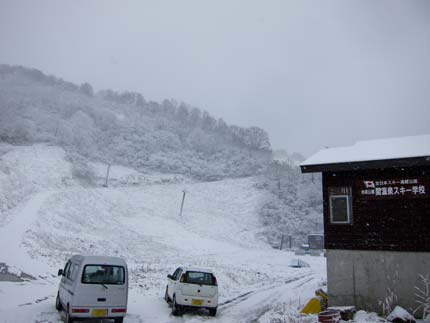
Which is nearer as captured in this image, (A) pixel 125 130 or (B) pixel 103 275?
(B) pixel 103 275

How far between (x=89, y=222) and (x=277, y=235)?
31511mm

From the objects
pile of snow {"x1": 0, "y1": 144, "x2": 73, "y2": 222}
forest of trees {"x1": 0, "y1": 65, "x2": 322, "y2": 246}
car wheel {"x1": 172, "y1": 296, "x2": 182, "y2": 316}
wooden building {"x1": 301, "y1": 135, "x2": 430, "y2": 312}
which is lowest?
car wheel {"x1": 172, "y1": 296, "x2": 182, "y2": 316}

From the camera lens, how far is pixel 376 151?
1373cm

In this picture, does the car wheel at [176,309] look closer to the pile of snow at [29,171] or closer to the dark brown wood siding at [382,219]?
the dark brown wood siding at [382,219]

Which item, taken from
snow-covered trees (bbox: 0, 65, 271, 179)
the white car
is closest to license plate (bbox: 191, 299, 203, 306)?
the white car

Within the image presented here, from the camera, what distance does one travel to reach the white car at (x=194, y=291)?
12.7 metres

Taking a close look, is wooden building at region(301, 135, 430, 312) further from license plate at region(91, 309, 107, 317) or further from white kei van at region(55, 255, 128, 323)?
license plate at region(91, 309, 107, 317)

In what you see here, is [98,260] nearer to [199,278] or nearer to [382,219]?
[199,278]

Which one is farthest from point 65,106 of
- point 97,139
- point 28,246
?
point 28,246

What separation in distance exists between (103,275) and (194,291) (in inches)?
150

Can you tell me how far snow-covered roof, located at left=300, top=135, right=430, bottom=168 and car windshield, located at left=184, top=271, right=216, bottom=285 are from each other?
5.81 meters

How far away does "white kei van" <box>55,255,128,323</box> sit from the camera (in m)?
9.82

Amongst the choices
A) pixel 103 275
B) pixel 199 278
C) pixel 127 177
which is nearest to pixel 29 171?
pixel 127 177

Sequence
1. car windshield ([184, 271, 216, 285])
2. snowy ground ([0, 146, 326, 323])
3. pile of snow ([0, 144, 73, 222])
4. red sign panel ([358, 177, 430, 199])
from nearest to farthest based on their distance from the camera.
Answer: red sign panel ([358, 177, 430, 199]), car windshield ([184, 271, 216, 285]), snowy ground ([0, 146, 326, 323]), pile of snow ([0, 144, 73, 222])
